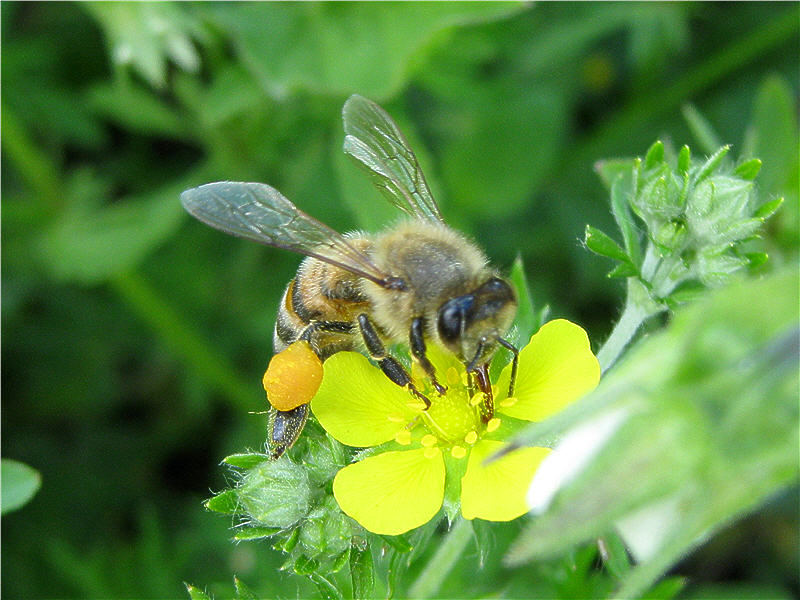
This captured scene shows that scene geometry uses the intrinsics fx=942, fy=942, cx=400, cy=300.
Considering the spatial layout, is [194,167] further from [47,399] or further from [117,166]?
[47,399]

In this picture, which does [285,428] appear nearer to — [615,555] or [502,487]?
[502,487]

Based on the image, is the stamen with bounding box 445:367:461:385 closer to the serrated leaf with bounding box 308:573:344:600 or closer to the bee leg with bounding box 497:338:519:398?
the bee leg with bounding box 497:338:519:398

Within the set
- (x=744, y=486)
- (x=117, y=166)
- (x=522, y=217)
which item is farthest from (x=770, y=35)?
(x=744, y=486)

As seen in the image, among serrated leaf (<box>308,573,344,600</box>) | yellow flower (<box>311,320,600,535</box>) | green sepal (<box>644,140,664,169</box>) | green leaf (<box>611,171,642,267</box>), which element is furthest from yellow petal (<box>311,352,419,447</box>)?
green sepal (<box>644,140,664,169</box>)

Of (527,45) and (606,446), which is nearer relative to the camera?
(606,446)

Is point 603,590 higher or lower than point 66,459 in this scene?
lower

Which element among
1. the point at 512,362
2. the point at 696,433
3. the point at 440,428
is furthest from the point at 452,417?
the point at 696,433
